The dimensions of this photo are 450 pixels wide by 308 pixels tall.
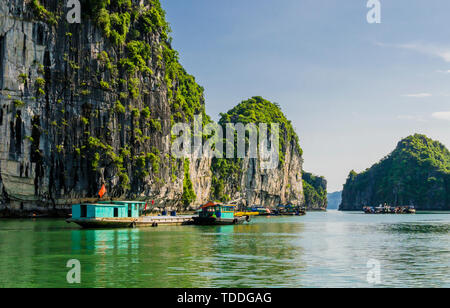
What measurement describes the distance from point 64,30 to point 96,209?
33572mm

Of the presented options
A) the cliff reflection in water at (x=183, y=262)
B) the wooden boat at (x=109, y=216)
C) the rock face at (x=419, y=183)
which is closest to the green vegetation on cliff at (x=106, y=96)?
the wooden boat at (x=109, y=216)

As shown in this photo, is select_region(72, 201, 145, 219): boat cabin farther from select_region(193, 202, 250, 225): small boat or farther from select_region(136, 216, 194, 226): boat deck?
select_region(193, 202, 250, 225): small boat

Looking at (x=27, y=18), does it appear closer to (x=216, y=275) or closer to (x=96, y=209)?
(x=96, y=209)

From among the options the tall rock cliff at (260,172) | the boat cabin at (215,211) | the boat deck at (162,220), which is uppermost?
the tall rock cliff at (260,172)

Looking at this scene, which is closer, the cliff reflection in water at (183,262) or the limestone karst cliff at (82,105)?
the cliff reflection in water at (183,262)

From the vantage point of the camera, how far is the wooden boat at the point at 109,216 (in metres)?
46.1

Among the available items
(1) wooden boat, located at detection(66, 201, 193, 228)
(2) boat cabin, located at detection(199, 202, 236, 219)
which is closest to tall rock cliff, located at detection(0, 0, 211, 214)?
(2) boat cabin, located at detection(199, 202, 236, 219)

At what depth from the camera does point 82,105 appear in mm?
69250

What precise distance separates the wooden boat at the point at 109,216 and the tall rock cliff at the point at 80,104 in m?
18.6

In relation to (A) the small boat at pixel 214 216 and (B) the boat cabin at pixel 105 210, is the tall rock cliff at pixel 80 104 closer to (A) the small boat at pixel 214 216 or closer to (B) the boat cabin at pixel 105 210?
(A) the small boat at pixel 214 216

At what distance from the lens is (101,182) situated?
2721 inches

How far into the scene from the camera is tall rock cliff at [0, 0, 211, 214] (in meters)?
64.1

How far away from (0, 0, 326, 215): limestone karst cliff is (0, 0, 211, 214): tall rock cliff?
5.3 inches

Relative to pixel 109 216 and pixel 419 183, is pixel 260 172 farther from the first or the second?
pixel 109 216
